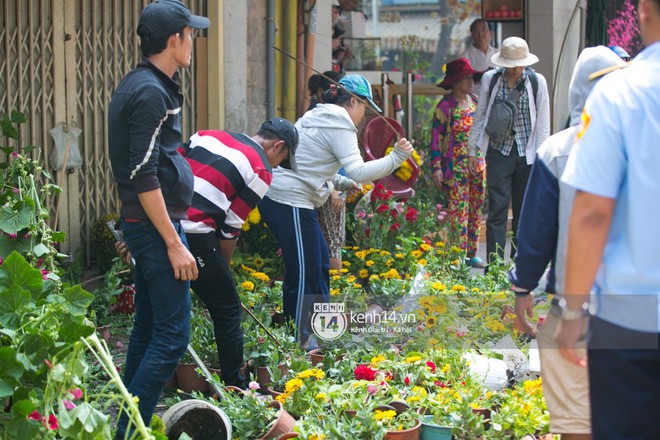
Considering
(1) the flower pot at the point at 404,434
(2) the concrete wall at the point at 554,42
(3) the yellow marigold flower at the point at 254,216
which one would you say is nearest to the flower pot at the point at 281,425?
(1) the flower pot at the point at 404,434

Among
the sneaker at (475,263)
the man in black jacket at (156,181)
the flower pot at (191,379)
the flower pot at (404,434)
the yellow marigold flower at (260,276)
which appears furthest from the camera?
the sneaker at (475,263)

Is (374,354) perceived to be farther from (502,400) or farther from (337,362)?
(502,400)

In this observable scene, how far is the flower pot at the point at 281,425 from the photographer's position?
408cm

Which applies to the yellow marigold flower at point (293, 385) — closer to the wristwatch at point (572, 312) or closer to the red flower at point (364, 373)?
the red flower at point (364, 373)

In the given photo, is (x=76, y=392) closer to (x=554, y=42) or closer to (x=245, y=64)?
(x=245, y=64)

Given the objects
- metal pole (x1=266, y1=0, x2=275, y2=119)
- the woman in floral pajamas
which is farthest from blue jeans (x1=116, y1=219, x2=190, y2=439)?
metal pole (x1=266, y1=0, x2=275, y2=119)

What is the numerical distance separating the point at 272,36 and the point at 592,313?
641cm

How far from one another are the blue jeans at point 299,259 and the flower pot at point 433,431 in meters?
1.54

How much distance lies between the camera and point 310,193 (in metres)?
5.77

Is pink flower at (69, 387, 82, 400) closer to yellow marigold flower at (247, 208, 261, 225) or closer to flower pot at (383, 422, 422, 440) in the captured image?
flower pot at (383, 422, 422, 440)

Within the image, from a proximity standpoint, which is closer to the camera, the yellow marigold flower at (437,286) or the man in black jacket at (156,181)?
the man in black jacket at (156,181)

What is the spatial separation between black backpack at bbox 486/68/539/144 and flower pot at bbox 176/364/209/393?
3.73 metres

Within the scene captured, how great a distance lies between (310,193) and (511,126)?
2.61 m

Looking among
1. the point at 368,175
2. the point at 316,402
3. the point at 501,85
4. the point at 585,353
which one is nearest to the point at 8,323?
the point at 316,402
